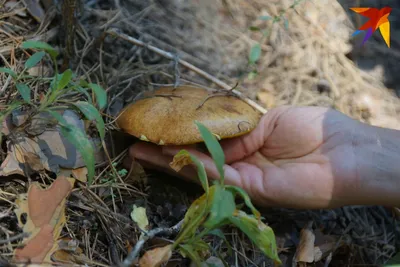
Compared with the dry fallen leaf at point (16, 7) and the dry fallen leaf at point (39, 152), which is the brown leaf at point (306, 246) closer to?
the dry fallen leaf at point (39, 152)

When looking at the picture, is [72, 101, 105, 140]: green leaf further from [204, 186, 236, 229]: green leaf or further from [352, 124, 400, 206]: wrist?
[352, 124, 400, 206]: wrist

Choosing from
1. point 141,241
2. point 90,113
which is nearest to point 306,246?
point 141,241

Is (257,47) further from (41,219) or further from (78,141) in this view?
(41,219)

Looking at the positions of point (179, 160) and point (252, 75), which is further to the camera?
point (252, 75)

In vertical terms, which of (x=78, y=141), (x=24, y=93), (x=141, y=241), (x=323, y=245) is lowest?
(x=323, y=245)

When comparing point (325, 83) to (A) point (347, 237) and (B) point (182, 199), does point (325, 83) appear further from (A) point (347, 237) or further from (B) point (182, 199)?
(B) point (182, 199)

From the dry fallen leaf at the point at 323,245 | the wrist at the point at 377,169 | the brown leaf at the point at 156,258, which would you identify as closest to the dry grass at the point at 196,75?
the dry fallen leaf at the point at 323,245

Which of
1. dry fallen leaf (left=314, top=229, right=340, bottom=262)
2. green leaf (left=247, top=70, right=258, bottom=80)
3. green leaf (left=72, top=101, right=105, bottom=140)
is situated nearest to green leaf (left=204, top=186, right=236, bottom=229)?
green leaf (left=72, top=101, right=105, bottom=140)
